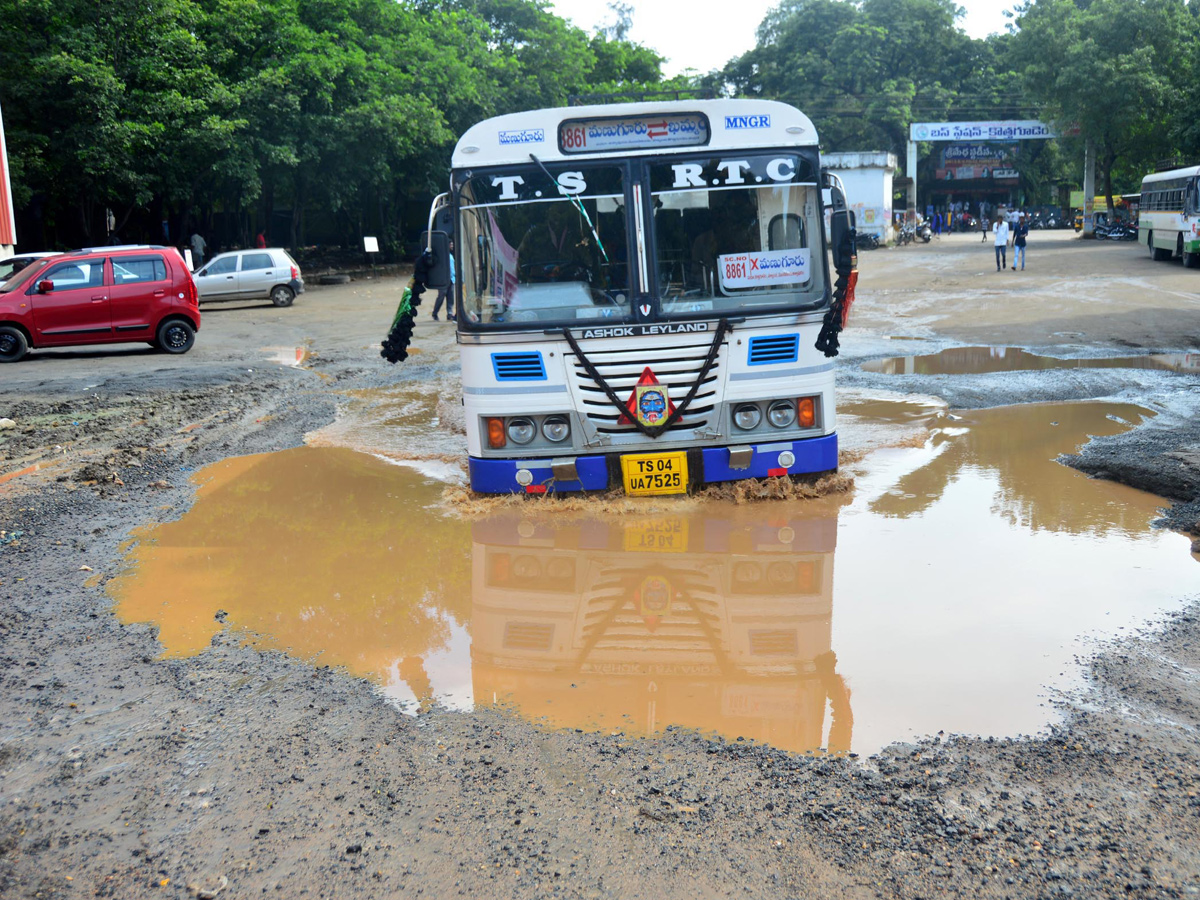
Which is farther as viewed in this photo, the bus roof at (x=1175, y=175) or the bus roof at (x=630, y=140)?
the bus roof at (x=1175, y=175)

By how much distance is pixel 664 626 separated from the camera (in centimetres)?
555

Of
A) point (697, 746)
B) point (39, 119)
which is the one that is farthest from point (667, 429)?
point (39, 119)

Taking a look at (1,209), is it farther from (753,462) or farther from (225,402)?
(753,462)

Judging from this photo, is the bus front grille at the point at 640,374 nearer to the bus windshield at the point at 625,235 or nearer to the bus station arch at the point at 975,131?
the bus windshield at the point at 625,235

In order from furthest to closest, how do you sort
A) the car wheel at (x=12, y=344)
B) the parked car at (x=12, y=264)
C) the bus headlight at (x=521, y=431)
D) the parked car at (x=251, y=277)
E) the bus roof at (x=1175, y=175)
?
1. the bus roof at (x=1175, y=175)
2. the parked car at (x=251, y=277)
3. the parked car at (x=12, y=264)
4. the car wheel at (x=12, y=344)
5. the bus headlight at (x=521, y=431)

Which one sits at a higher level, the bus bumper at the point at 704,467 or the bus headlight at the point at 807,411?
the bus headlight at the point at 807,411

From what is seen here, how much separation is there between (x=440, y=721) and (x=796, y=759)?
1459 millimetres

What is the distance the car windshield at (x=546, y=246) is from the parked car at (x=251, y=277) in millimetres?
21378

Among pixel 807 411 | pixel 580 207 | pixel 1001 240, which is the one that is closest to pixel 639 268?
pixel 580 207

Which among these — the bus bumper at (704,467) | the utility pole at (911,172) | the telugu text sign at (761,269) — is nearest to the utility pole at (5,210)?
the bus bumper at (704,467)

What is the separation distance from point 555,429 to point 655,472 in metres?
0.74

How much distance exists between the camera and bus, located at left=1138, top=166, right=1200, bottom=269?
27306 mm

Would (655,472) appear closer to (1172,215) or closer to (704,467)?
(704,467)

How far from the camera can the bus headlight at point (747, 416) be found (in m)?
7.31
